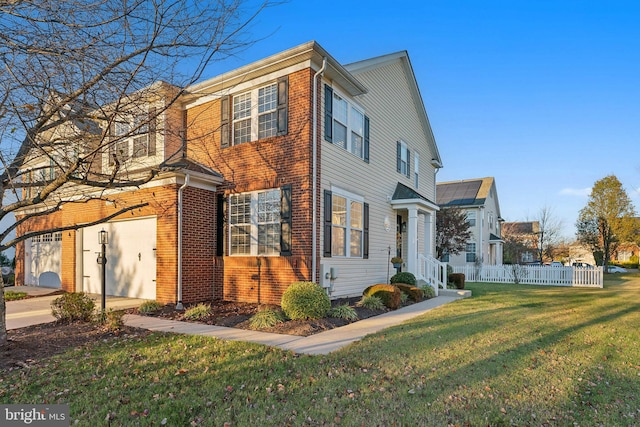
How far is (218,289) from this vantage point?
426 inches

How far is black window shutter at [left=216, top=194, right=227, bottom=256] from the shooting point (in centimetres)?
1090

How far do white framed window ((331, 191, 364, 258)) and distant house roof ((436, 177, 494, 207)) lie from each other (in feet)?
72.0

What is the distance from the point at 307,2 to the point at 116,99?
3555 millimetres

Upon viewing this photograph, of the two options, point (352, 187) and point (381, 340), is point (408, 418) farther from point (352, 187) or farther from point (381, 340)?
point (352, 187)

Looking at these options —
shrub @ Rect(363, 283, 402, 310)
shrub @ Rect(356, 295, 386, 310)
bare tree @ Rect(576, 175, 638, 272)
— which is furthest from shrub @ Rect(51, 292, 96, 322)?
bare tree @ Rect(576, 175, 638, 272)

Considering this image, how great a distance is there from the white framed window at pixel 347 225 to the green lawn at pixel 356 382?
4.20 m

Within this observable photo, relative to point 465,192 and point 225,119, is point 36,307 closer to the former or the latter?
point 225,119

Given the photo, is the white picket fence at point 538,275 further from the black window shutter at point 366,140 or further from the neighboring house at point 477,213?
the black window shutter at point 366,140

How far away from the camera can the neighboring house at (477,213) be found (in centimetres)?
3120

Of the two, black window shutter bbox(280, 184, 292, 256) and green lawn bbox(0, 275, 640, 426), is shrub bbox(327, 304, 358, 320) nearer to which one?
green lawn bbox(0, 275, 640, 426)

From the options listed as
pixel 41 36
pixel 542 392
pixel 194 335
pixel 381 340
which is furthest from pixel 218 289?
pixel 542 392

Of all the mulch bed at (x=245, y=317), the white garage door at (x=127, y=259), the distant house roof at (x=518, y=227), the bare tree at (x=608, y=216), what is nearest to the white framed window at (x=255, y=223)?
the mulch bed at (x=245, y=317)

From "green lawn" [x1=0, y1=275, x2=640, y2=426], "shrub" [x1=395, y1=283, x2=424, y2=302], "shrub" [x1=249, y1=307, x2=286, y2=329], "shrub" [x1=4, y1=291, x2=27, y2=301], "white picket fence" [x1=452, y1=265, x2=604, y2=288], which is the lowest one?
"white picket fence" [x1=452, y1=265, x2=604, y2=288]

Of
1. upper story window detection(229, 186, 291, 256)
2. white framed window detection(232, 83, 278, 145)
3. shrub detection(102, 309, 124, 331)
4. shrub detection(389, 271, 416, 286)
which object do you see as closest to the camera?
shrub detection(102, 309, 124, 331)
